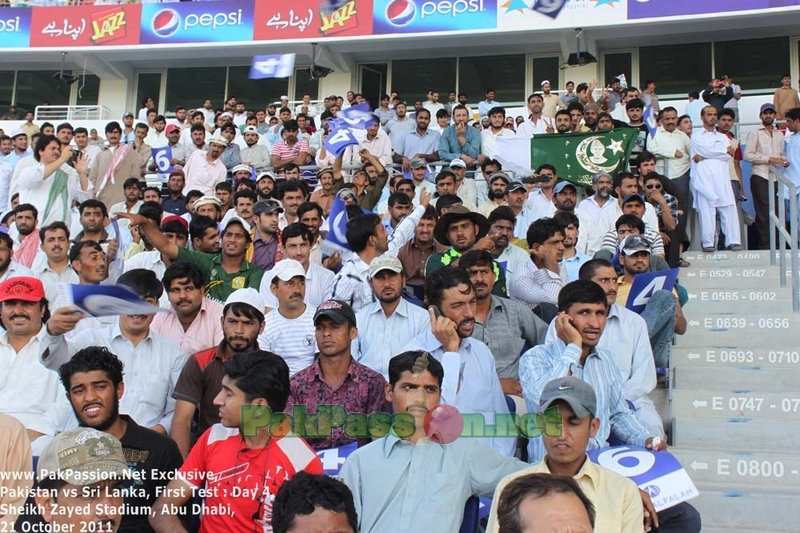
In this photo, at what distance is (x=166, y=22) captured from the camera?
62.2ft

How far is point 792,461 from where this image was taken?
4.32 meters

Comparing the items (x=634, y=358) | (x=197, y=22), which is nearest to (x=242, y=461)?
(x=634, y=358)

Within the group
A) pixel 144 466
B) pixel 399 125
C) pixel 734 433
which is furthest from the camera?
pixel 399 125

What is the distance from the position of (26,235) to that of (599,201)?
18.6ft

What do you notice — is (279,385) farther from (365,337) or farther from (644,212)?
(644,212)

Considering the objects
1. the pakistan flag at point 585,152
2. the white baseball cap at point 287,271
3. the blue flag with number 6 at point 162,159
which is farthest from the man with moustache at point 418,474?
the blue flag with number 6 at point 162,159

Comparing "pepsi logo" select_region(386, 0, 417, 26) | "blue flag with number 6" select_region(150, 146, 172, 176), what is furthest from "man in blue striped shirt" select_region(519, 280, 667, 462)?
"pepsi logo" select_region(386, 0, 417, 26)

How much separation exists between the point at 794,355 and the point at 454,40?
13253 millimetres

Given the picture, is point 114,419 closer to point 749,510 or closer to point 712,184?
point 749,510

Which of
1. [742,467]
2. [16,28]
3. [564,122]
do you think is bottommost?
[742,467]

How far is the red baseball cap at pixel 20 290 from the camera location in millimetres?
4496

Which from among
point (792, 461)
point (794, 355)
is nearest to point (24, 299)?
point (792, 461)

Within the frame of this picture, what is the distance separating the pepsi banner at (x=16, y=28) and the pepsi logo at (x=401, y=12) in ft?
30.0

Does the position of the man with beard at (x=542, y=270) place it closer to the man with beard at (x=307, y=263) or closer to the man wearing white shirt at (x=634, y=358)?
the man wearing white shirt at (x=634, y=358)
